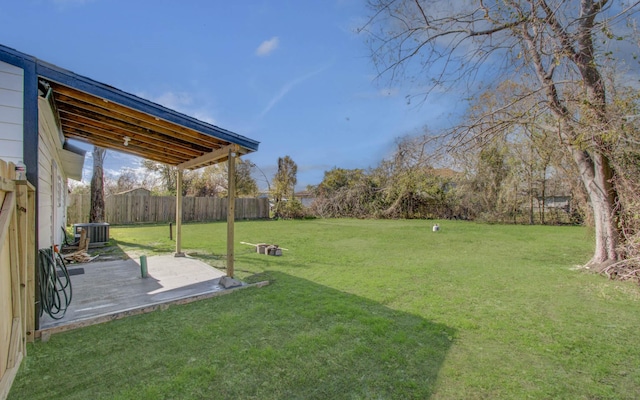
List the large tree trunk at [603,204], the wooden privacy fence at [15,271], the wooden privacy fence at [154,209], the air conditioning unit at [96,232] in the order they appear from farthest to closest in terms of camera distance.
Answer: the wooden privacy fence at [154,209] → the air conditioning unit at [96,232] → the large tree trunk at [603,204] → the wooden privacy fence at [15,271]

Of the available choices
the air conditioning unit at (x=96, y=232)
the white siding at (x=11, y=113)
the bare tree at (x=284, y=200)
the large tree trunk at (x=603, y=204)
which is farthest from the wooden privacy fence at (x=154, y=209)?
the large tree trunk at (x=603, y=204)

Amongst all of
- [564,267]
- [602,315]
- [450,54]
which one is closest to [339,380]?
[602,315]

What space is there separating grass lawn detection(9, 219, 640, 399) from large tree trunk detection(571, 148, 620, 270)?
72cm

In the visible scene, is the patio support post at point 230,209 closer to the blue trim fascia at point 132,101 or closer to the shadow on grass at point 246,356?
the blue trim fascia at point 132,101

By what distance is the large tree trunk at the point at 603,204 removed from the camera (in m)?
4.98

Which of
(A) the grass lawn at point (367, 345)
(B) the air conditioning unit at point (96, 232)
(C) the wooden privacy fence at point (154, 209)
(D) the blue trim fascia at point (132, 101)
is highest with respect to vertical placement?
(D) the blue trim fascia at point (132, 101)

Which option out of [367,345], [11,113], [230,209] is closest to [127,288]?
[230,209]

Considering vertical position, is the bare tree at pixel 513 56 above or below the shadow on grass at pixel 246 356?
above

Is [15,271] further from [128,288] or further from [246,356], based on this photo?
[128,288]

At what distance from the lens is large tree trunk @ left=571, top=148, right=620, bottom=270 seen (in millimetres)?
4977

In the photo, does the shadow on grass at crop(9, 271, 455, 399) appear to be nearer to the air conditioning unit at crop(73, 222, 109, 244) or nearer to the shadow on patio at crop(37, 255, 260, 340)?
the shadow on patio at crop(37, 255, 260, 340)

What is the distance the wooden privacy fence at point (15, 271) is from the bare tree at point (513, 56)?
15.0ft

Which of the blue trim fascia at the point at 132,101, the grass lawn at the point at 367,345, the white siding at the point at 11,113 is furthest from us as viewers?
the blue trim fascia at the point at 132,101

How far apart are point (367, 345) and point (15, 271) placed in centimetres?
279
